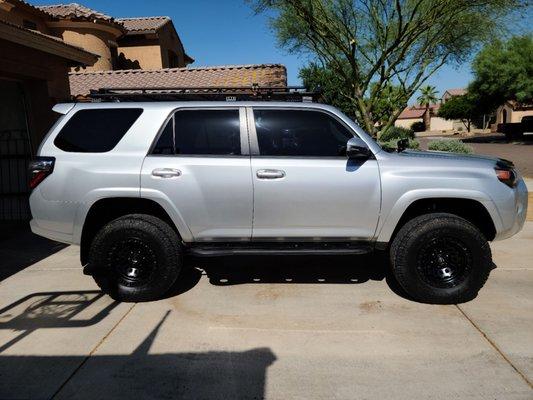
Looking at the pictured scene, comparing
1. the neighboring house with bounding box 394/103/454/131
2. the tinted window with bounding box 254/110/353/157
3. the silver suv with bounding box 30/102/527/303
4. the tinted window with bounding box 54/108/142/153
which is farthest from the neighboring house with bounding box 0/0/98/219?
the neighboring house with bounding box 394/103/454/131

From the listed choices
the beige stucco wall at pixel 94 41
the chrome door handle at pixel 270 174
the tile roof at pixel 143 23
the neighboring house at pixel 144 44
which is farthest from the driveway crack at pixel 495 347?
the tile roof at pixel 143 23

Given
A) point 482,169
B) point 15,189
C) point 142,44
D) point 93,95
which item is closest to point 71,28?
point 142,44

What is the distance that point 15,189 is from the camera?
8906 mm

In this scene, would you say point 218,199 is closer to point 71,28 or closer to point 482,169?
point 482,169

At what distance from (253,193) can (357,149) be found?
3.44 ft

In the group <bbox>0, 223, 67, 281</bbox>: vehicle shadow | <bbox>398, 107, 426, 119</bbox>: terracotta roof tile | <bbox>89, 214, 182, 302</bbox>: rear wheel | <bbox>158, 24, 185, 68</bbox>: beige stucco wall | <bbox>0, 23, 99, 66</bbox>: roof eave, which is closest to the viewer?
<bbox>89, 214, 182, 302</bbox>: rear wheel

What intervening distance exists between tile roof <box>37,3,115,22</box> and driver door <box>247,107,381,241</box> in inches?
535

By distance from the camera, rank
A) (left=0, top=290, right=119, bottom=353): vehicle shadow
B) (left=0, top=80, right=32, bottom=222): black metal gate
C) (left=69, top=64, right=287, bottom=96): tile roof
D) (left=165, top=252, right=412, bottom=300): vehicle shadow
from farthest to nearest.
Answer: (left=69, top=64, right=287, bottom=96): tile roof, (left=0, top=80, right=32, bottom=222): black metal gate, (left=165, top=252, right=412, bottom=300): vehicle shadow, (left=0, top=290, right=119, bottom=353): vehicle shadow

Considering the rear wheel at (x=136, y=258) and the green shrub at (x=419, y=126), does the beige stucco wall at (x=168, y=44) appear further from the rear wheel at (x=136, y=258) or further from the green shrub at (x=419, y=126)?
the green shrub at (x=419, y=126)

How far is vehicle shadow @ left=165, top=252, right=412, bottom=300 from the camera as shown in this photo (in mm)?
5094

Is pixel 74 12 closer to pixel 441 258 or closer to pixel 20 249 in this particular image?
pixel 20 249

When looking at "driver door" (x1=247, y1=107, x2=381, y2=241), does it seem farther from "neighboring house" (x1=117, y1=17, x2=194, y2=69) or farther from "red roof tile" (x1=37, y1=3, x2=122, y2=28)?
"neighboring house" (x1=117, y1=17, x2=194, y2=69)

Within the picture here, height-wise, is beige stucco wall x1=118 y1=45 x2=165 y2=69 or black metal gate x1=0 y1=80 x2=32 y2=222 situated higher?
beige stucco wall x1=118 y1=45 x2=165 y2=69

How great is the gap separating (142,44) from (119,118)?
55.2 feet
